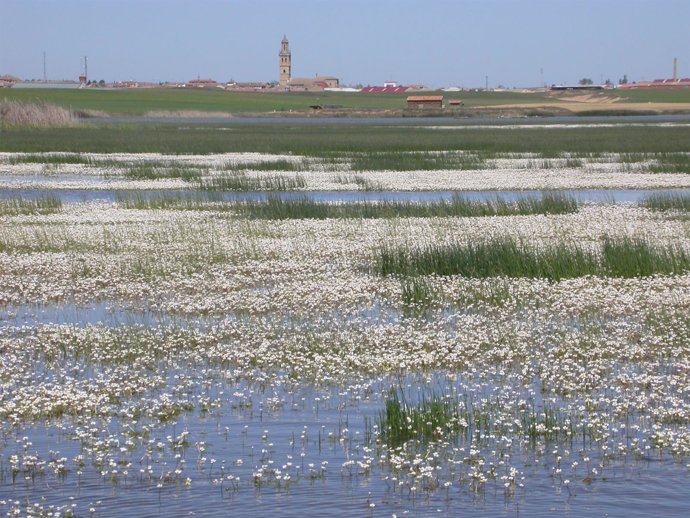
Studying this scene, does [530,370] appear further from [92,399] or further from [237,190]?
[237,190]

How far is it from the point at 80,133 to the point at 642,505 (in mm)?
72862

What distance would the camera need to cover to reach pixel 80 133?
77.8 metres

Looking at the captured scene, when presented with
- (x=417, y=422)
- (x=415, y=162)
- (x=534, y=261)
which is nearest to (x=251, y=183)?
(x=415, y=162)

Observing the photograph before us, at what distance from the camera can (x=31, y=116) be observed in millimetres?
87000

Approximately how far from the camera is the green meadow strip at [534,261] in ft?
63.5

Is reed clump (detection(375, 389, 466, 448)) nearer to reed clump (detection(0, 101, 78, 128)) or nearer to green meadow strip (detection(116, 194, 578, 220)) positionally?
green meadow strip (detection(116, 194, 578, 220))

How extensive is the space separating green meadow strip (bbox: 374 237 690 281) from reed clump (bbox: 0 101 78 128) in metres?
71.4

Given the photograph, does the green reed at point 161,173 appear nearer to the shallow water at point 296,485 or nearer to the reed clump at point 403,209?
the reed clump at point 403,209

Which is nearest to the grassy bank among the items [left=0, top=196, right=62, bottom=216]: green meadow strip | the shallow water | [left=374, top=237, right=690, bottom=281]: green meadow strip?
[left=0, top=196, right=62, bottom=216]: green meadow strip

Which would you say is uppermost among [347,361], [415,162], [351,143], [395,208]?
[351,143]

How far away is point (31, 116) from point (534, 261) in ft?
243

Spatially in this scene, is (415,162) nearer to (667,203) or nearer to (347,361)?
(667,203)

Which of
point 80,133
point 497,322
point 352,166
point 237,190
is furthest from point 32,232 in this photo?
point 80,133

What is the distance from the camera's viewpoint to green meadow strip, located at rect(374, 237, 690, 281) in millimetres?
19359
